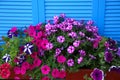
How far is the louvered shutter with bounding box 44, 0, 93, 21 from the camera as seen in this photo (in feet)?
9.30

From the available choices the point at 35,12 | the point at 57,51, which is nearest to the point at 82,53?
the point at 57,51

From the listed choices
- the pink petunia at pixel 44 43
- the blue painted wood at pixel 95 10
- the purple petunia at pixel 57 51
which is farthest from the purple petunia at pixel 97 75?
the blue painted wood at pixel 95 10

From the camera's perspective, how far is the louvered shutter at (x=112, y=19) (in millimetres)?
2825

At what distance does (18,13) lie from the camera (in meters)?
2.88

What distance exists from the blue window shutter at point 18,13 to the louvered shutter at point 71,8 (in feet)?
0.38

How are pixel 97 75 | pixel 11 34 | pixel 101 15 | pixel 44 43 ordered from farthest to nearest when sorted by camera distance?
pixel 101 15, pixel 11 34, pixel 44 43, pixel 97 75

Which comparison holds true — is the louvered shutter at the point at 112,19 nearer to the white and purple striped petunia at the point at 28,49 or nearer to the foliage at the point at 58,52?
the foliage at the point at 58,52

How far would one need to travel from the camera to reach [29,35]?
8.74 feet

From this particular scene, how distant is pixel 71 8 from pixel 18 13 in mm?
460

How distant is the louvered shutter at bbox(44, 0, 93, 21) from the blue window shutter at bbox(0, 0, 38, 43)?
12 centimetres

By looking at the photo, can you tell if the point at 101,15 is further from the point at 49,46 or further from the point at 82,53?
the point at 49,46

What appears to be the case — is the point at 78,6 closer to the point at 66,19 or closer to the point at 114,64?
the point at 66,19

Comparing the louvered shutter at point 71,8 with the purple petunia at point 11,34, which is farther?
the louvered shutter at point 71,8

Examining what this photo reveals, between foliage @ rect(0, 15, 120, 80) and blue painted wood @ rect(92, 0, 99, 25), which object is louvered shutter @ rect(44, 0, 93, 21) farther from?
foliage @ rect(0, 15, 120, 80)
